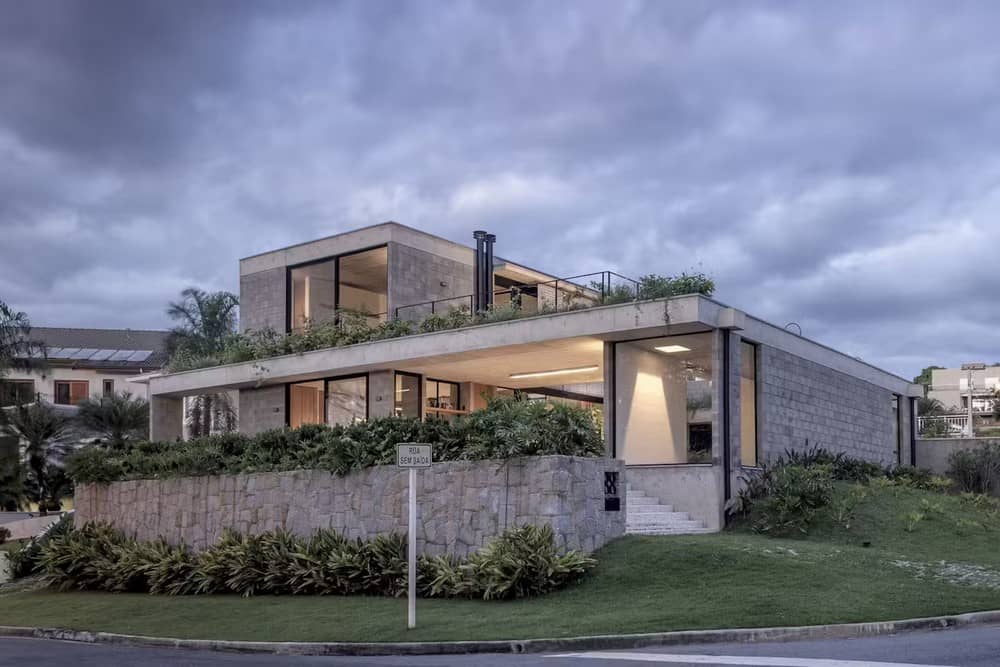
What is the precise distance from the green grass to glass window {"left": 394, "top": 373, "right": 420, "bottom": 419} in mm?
9825

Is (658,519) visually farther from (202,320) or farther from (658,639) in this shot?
(202,320)

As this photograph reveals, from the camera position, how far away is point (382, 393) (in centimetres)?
2831

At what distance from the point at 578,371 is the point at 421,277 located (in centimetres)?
569

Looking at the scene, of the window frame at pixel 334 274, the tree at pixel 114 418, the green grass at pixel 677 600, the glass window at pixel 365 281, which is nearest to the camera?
the green grass at pixel 677 600

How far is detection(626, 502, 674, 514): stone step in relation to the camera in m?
21.1

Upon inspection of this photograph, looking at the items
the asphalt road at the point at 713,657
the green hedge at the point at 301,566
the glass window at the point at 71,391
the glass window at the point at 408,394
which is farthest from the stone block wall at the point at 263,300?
the glass window at the point at 71,391

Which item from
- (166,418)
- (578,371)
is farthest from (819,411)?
(166,418)

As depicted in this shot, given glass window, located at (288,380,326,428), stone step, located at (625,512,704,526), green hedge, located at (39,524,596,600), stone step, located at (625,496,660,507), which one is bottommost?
green hedge, located at (39,524,596,600)

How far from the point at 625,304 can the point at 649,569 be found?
25.1 feet

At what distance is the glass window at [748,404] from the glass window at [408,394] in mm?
9283

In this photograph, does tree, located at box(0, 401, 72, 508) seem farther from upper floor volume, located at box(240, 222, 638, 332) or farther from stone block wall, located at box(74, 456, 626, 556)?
stone block wall, located at box(74, 456, 626, 556)

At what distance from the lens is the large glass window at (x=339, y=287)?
31.3m

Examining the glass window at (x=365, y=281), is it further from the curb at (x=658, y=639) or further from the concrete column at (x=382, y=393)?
the curb at (x=658, y=639)

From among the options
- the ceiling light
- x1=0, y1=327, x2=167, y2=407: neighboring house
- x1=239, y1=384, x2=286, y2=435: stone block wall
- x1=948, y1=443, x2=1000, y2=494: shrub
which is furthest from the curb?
x1=0, y1=327, x2=167, y2=407: neighboring house
